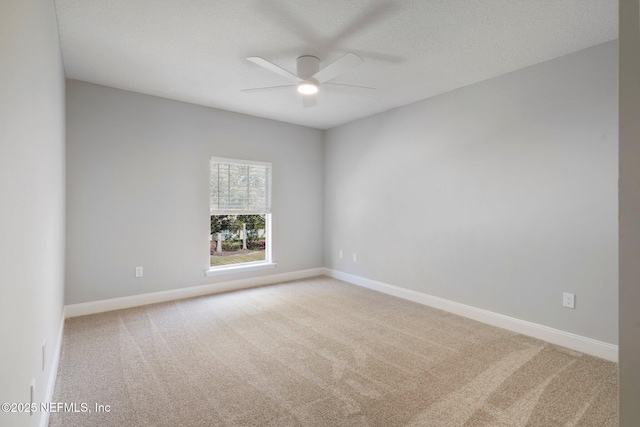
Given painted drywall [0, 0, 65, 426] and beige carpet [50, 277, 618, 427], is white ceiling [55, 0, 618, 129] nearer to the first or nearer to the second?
painted drywall [0, 0, 65, 426]

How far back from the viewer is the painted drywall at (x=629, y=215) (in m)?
0.75

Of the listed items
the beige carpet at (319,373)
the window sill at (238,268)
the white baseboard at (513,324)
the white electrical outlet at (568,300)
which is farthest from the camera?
the window sill at (238,268)

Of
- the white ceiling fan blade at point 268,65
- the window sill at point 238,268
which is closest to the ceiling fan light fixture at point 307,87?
the white ceiling fan blade at point 268,65

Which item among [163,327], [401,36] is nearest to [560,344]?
[401,36]

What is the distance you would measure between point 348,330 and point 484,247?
5.66 ft

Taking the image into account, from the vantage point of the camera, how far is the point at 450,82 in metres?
3.37

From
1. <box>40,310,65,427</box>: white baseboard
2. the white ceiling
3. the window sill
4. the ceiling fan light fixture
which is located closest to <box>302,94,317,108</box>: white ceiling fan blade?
the ceiling fan light fixture

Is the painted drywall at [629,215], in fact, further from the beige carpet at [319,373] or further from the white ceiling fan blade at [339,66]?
the white ceiling fan blade at [339,66]

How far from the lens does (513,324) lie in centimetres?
309

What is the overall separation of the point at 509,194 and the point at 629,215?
8.69ft

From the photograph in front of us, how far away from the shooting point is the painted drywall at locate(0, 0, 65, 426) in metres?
0.97

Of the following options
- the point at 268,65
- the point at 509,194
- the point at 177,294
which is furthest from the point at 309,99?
the point at 177,294

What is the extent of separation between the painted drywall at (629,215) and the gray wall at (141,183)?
4.20 metres

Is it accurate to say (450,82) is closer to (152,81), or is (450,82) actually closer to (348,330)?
(348,330)
